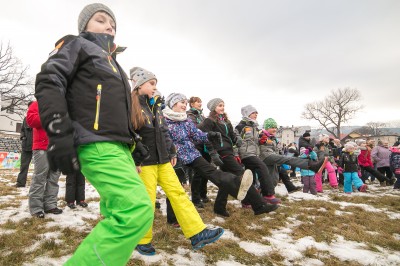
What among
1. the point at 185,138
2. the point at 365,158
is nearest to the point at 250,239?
the point at 185,138

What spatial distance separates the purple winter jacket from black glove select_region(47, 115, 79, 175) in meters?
12.5

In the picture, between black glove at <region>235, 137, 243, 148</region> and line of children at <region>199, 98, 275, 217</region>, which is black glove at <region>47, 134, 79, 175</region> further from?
black glove at <region>235, 137, 243, 148</region>

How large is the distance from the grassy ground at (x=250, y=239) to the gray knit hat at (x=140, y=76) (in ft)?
6.09

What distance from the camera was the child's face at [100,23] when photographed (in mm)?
2131

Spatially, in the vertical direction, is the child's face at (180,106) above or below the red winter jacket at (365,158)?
above

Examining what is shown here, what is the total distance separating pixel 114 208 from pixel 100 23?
1.52m

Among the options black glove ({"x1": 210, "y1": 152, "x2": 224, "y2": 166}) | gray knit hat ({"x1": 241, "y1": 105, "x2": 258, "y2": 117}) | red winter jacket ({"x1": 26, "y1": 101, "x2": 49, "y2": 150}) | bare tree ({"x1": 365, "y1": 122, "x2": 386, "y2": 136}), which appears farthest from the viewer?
bare tree ({"x1": 365, "y1": 122, "x2": 386, "y2": 136})

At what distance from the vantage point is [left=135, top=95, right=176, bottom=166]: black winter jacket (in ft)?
9.66

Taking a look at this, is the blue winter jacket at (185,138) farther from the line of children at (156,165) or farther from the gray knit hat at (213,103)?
the gray knit hat at (213,103)

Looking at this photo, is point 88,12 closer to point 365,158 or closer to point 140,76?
point 140,76

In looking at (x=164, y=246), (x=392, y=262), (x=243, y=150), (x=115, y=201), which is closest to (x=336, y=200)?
(x=243, y=150)

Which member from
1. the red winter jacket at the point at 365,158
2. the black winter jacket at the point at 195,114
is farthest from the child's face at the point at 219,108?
the red winter jacket at the point at 365,158

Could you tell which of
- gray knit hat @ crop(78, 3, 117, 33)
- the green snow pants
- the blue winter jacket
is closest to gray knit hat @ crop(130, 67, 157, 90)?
the blue winter jacket

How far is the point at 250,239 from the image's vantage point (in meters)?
3.08
